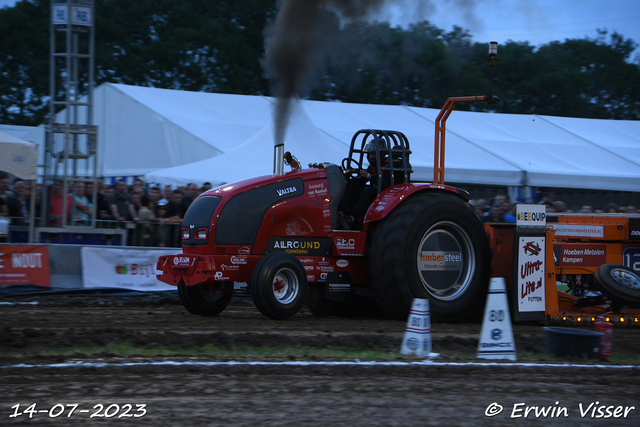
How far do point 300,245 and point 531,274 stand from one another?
106 inches

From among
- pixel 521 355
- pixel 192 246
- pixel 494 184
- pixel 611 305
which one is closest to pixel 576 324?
pixel 611 305

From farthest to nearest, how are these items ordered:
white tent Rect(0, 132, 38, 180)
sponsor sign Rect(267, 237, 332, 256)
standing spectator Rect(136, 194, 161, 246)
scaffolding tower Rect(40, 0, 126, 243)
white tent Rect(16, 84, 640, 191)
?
white tent Rect(16, 84, 640, 191) < standing spectator Rect(136, 194, 161, 246) < scaffolding tower Rect(40, 0, 126, 243) < white tent Rect(0, 132, 38, 180) < sponsor sign Rect(267, 237, 332, 256)

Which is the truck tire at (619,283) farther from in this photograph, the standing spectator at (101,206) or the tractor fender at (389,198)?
the standing spectator at (101,206)

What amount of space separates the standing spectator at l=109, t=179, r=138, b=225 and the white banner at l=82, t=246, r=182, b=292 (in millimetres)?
1051

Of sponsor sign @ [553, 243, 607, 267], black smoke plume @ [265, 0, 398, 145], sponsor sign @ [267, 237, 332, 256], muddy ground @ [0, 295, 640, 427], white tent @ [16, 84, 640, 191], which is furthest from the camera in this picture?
white tent @ [16, 84, 640, 191]

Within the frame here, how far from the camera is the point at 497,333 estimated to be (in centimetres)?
598

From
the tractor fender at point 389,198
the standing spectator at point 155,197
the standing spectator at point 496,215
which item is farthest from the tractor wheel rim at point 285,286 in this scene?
the standing spectator at point 496,215

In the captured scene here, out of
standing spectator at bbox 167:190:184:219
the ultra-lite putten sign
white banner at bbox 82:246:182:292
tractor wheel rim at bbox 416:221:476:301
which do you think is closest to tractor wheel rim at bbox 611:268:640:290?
tractor wheel rim at bbox 416:221:476:301

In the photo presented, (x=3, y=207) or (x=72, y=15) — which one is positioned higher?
(x=72, y=15)

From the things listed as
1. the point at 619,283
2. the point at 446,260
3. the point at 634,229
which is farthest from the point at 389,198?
the point at 634,229

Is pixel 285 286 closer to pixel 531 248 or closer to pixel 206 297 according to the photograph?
pixel 206 297

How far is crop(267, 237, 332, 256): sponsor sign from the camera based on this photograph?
7.92 metres

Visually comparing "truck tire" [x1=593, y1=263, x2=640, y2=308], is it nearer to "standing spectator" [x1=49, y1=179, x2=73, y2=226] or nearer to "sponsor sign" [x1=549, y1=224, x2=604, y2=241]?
"sponsor sign" [x1=549, y1=224, x2=604, y2=241]

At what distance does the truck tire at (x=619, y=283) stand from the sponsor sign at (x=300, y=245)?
3.22 metres
